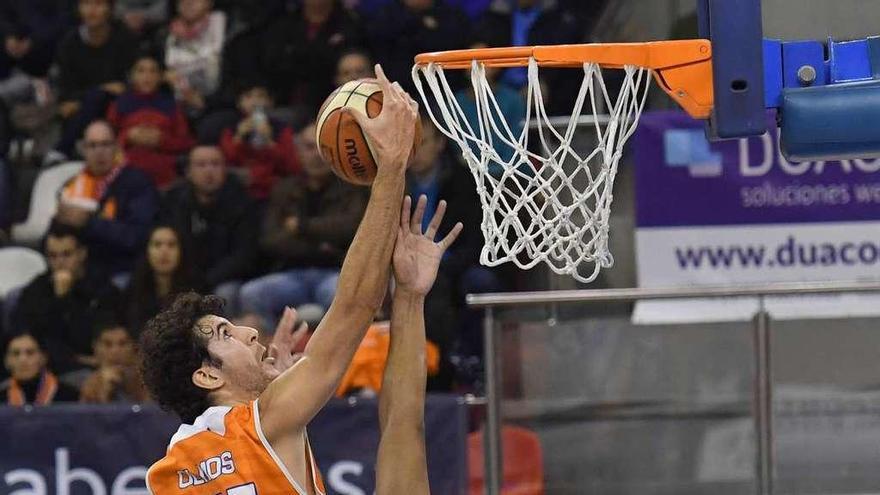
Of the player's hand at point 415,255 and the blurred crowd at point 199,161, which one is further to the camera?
the blurred crowd at point 199,161

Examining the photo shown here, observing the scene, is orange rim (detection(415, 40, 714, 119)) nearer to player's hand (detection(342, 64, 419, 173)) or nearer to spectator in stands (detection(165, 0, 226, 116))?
player's hand (detection(342, 64, 419, 173))

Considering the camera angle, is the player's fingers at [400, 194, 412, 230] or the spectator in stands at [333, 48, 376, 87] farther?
the spectator in stands at [333, 48, 376, 87]

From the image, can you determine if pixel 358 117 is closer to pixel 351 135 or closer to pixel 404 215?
pixel 351 135

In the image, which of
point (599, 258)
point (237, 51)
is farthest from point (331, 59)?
point (599, 258)

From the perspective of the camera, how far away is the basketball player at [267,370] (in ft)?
13.4

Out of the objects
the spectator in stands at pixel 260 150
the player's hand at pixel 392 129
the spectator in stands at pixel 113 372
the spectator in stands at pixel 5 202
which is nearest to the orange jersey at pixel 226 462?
the player's hand at pixel 392 129

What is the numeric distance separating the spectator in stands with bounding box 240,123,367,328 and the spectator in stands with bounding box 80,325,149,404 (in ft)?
2.16

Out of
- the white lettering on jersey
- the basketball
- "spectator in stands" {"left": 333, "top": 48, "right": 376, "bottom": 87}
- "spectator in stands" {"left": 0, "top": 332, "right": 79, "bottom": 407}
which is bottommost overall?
"spectator in stands" {"left": 0, "top": 332, "right": 79, "bottom": 407}

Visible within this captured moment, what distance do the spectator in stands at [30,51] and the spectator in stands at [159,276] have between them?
2489 millimetres

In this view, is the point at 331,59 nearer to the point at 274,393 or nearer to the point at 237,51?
the point at 237,51

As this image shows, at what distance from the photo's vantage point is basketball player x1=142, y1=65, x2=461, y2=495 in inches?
161

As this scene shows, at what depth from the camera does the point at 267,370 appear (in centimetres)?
441

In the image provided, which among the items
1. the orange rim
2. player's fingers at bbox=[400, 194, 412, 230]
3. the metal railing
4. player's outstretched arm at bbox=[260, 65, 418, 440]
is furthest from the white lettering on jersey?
the metal railing

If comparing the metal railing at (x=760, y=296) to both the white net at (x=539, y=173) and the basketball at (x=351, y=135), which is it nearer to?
the white net at (x=539, y=173)
